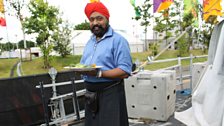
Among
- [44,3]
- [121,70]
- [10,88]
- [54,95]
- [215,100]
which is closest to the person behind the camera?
[215,100]

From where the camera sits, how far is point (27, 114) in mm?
4637

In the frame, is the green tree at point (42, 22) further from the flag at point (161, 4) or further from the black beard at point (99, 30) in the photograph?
the black beard at point (99, 30)

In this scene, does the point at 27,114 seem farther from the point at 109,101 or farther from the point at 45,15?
the point at 45,15

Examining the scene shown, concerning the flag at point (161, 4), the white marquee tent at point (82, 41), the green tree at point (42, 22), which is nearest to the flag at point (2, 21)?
the green tree at point (42, 22)

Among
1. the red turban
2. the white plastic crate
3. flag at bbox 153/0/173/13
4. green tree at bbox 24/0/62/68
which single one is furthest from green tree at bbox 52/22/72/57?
the red turban

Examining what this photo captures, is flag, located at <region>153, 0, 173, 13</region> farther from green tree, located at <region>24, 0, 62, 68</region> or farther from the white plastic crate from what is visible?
green tree, located at <region>24, 0, 62, 68</region>

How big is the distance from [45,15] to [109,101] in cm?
1553

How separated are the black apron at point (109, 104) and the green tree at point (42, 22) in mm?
15041

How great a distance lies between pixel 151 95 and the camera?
16.2ft

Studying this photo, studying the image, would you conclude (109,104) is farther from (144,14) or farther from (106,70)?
(144,14)

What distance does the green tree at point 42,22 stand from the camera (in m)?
16.9

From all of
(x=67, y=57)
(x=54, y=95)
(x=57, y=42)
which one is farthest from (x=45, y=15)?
(x=54, y=95)

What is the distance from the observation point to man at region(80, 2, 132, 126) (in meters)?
2.37

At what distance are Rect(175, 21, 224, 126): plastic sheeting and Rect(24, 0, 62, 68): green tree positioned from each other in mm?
15369
